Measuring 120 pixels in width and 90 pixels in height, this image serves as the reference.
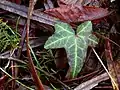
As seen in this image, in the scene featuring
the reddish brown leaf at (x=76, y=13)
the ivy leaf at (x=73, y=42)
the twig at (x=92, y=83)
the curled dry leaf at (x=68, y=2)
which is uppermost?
the curled dry leaf at (x=68, y=2)

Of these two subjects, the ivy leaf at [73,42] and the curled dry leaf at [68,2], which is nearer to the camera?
the ivy leaf at [73,42]

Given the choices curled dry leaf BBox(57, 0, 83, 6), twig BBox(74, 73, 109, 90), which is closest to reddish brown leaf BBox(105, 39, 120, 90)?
twig BBox(74, 73, 109, 90)

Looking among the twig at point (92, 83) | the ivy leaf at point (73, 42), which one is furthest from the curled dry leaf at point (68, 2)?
the twig at point (92, 83)

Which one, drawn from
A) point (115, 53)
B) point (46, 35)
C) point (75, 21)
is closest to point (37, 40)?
point (46, 35)

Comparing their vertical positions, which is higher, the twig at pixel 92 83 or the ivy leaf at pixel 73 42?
the ivy leaf at pixel 73 42

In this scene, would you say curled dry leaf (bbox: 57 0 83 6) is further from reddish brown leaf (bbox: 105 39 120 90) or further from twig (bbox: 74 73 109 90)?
twig (bbox: 74 73 109 90)

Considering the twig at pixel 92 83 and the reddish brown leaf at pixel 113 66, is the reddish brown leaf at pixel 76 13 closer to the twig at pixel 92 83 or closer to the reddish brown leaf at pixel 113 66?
the reddish brown leaf at pixel 113 66
